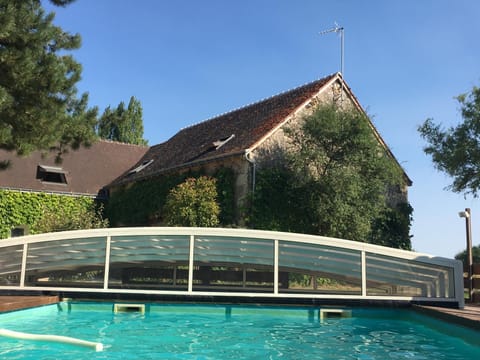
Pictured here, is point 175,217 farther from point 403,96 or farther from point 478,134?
point 478,134

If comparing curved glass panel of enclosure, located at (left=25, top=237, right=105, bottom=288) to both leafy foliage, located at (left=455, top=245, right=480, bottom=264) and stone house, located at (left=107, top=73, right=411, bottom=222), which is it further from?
leafy foliage, located at (left=455, top=245, right=480, bottom=264)

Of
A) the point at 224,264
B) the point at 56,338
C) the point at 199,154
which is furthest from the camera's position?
the point at 199,154

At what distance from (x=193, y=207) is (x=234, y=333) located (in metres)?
9.01

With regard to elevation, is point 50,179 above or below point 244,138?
below

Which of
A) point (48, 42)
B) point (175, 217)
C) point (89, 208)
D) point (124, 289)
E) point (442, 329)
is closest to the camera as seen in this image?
point (442, 329)

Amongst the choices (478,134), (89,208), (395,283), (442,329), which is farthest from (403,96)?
(89,208)

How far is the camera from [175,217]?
1711 centimetres

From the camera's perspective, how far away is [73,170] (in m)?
25.7

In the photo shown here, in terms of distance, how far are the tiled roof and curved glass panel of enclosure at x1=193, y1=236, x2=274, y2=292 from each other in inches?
306

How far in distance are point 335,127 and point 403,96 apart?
507 centimetres

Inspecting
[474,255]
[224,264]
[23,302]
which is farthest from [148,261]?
[474,255]

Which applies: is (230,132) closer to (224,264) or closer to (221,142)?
(221,142)

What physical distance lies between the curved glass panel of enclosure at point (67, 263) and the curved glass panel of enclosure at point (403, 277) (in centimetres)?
598

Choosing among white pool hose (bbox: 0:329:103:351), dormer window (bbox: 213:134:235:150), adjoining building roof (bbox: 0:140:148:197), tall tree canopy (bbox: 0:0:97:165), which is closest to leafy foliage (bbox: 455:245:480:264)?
dormer window (bbox: 213:134:235:150)
